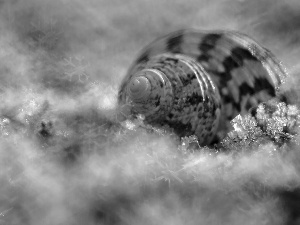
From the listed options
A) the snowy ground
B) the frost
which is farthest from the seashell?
the snowy ground

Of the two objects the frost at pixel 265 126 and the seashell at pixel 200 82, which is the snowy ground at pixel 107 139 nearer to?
the frost at pixel 265 126

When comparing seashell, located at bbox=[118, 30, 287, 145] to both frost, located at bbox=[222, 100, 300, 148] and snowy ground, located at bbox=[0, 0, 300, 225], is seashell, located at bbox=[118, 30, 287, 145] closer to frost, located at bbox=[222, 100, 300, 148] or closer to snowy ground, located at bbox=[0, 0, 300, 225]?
frost, located at bbox=[222, 100, 300, 148]

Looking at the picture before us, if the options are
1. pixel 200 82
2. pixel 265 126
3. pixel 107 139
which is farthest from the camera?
pixel 107 139

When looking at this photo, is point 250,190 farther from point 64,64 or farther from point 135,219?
point 64,64

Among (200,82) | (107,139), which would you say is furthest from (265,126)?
(107,139)

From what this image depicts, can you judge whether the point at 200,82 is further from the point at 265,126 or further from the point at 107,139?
the point at 107,139

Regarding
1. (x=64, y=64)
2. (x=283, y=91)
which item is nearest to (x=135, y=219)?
(x=283, y=91)
